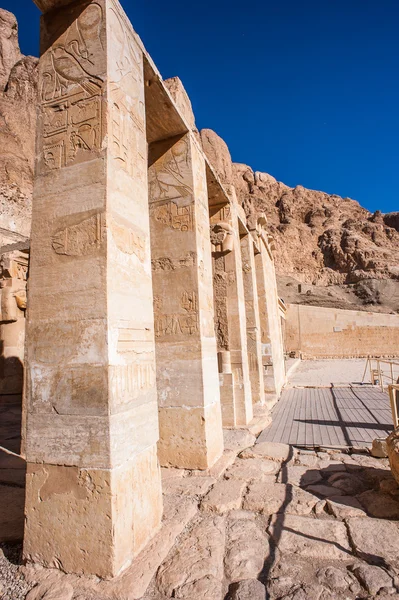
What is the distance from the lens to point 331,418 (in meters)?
6.48

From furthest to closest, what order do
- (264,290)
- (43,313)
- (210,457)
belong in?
(264,290) → (210,457) → (43,313)

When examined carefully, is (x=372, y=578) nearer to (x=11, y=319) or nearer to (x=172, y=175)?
(x=172, y=175)

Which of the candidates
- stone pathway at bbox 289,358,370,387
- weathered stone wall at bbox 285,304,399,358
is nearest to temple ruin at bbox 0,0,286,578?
stone pathway at bbox 289,358,370,387

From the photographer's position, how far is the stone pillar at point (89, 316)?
2195 mm

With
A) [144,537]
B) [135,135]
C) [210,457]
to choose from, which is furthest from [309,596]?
[135,135]

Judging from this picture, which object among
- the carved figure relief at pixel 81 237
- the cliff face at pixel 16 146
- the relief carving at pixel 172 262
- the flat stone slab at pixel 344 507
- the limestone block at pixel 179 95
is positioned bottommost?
the flat stone slab at pixel 344 507

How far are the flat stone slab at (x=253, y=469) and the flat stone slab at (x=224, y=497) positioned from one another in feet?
0.58

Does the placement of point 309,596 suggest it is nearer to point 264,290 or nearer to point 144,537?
point 144,537

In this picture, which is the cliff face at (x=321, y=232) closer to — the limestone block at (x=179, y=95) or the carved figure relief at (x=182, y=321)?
the limestone block at (x=179, y=95)

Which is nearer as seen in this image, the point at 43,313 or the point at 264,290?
the point at 43,313

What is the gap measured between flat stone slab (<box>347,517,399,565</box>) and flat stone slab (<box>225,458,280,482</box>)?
43.7 inches

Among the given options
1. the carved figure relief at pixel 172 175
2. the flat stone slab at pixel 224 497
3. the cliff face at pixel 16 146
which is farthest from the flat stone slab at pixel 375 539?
the cliff face at pixel 16 146

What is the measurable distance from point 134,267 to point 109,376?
2.86ft

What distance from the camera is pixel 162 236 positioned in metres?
4.36
